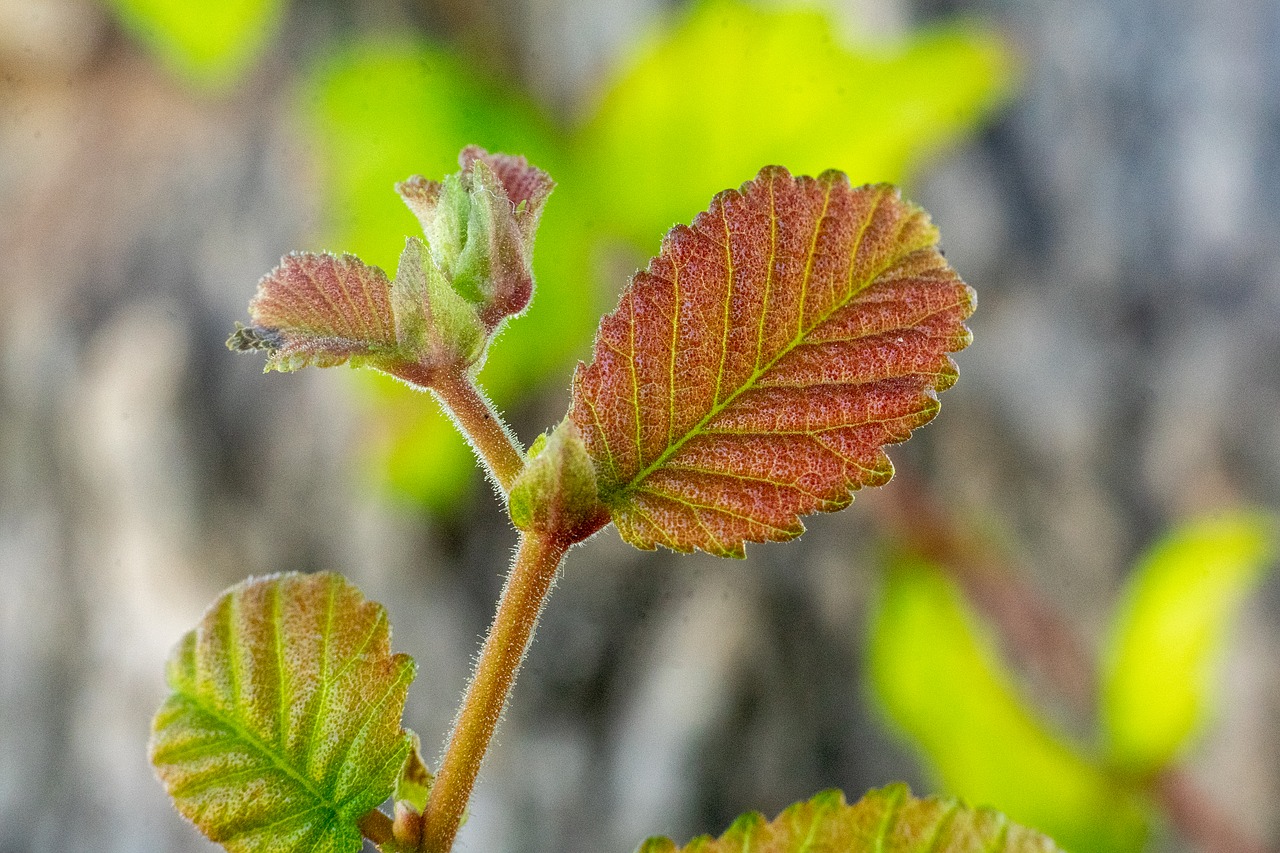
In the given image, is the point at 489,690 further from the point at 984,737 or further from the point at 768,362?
the point at 984,737

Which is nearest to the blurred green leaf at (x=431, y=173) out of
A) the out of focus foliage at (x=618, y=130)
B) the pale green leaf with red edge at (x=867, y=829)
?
the out of focus foliage at (x=618, y=130)

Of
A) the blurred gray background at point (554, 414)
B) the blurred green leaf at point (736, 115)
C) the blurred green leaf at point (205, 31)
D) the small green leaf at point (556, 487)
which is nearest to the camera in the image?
the small green leaf at point (556, 487)

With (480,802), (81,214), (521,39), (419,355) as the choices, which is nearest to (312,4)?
(521,39)

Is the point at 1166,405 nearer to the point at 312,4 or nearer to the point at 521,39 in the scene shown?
the point at 521,39

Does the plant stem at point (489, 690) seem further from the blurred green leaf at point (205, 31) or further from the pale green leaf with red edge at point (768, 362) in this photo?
the blurred green leaf at point (205, 31)

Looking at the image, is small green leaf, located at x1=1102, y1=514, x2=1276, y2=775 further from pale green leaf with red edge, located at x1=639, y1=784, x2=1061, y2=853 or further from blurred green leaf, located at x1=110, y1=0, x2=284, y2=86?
A: blurred green leaf, located at x1=110, y1=0, x2=284, y2=86

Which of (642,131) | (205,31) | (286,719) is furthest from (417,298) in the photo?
(205,31)
